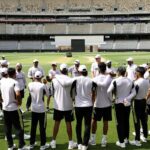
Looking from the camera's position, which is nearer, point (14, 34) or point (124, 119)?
point (124, 119)

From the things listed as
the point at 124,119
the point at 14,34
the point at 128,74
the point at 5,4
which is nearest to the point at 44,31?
the point at 14,34

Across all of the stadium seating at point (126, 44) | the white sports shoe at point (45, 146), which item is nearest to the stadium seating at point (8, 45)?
the stadium seating at point (126, 44)

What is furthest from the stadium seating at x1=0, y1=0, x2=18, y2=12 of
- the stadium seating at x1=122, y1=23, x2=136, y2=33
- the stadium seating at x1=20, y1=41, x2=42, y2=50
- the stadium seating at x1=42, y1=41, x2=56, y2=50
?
the stadium seating at x1=122, y1=23, x2=136, y2=33

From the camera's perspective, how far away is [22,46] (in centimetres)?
8319

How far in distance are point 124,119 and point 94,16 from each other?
273 feet

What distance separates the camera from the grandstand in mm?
84125

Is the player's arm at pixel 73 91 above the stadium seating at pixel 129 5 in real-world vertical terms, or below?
below

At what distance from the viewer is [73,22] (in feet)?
291

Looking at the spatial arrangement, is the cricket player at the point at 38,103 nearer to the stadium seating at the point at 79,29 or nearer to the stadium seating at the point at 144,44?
the stadium seating at the point at 144,44

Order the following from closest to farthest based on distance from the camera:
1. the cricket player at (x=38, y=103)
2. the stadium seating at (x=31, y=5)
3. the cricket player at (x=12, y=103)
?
the cricket player at (x=12, y=103) → the cricket player at (x=38, y=103) → the stadium seating at (x=31, y=5)

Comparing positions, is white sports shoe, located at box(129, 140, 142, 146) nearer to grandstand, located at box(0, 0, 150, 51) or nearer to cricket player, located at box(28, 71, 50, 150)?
cricket player, located at box(28, 71, 50, 150)

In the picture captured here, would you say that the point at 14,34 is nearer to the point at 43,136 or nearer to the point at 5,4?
the point at 5,4

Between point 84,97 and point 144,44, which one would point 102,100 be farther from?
point 144,44

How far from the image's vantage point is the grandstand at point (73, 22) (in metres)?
84.1
